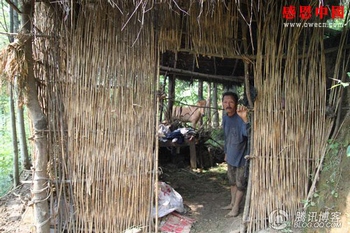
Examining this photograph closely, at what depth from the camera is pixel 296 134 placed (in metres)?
2.81

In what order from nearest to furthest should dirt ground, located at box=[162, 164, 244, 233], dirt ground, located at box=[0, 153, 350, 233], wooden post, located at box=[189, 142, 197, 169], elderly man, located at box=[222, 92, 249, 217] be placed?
dirt ground, located at box=[0, 153, 350, 233] < dirt ground, located at box=[162, 164, 244, 233] < elderly man, located at box=[222, 92, 249, 217] < wooden post, located at box=[189, 142, 197, 169]

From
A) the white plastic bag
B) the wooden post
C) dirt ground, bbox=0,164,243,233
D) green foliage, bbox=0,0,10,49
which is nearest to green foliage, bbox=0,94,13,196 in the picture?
dirt ground, bbox=0,164,243,233

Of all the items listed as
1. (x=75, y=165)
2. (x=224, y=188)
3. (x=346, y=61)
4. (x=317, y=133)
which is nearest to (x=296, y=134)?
(x=317, y=133)

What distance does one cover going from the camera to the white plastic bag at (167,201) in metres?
2.97

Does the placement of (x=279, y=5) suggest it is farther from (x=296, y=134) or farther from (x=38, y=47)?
(x=38, y=47)

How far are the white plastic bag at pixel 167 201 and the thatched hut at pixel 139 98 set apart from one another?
25 cm

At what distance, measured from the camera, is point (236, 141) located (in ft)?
10.8

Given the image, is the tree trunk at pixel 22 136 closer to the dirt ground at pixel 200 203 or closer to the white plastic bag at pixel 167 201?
the dirt ground at pixel 200 203

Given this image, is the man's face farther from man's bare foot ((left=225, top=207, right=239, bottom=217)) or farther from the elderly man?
man's bare foot ((left=225, top=207, right=239, bottom=217))

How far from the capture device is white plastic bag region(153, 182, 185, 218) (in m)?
2.97

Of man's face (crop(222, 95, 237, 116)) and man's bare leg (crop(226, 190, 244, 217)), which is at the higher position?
man's face (crop(222, 95, 237, 116))

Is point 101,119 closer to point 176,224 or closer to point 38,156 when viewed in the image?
point 38,156

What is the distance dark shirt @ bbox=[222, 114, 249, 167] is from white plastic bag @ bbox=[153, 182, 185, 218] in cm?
83

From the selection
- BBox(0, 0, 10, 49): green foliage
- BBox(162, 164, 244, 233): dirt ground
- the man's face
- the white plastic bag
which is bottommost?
BBox(162, 164, 244, 233): dirt ground
